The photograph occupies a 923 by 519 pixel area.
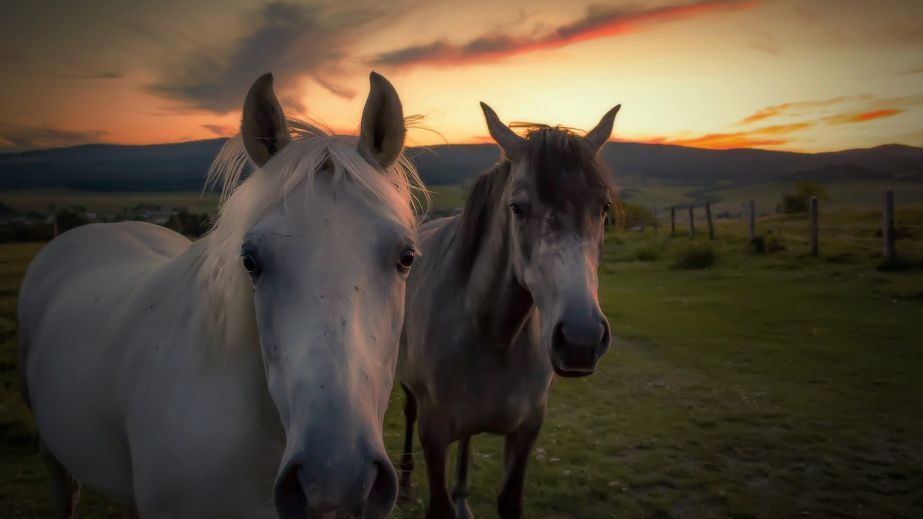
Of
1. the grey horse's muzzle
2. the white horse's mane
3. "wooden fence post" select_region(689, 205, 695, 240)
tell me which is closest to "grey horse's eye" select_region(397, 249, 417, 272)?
the white horse's mane

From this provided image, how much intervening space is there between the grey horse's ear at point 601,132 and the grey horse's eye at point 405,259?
5.96ft

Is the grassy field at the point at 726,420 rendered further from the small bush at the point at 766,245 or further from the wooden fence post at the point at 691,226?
the wooden fence post at the point at 691,226

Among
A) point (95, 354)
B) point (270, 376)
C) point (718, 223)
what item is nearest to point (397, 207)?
point (270, 376)

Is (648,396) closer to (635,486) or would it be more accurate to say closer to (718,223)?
(635,486)

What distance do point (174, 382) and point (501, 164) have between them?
2.23 meters

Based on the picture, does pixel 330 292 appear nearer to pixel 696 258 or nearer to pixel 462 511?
pixel 462 511

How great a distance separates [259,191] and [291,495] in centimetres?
89

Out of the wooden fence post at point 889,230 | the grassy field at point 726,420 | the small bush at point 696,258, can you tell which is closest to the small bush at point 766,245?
the small bush at point 696,258

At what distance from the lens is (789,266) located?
13.9 meters

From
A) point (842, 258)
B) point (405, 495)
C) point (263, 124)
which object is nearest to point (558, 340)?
point (263, 124)

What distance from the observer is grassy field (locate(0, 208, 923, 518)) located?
4.16 metres

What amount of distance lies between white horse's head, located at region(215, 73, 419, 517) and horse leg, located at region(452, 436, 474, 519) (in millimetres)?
2730

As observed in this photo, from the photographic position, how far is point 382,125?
1775 mm

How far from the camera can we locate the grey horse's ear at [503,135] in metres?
3.06
